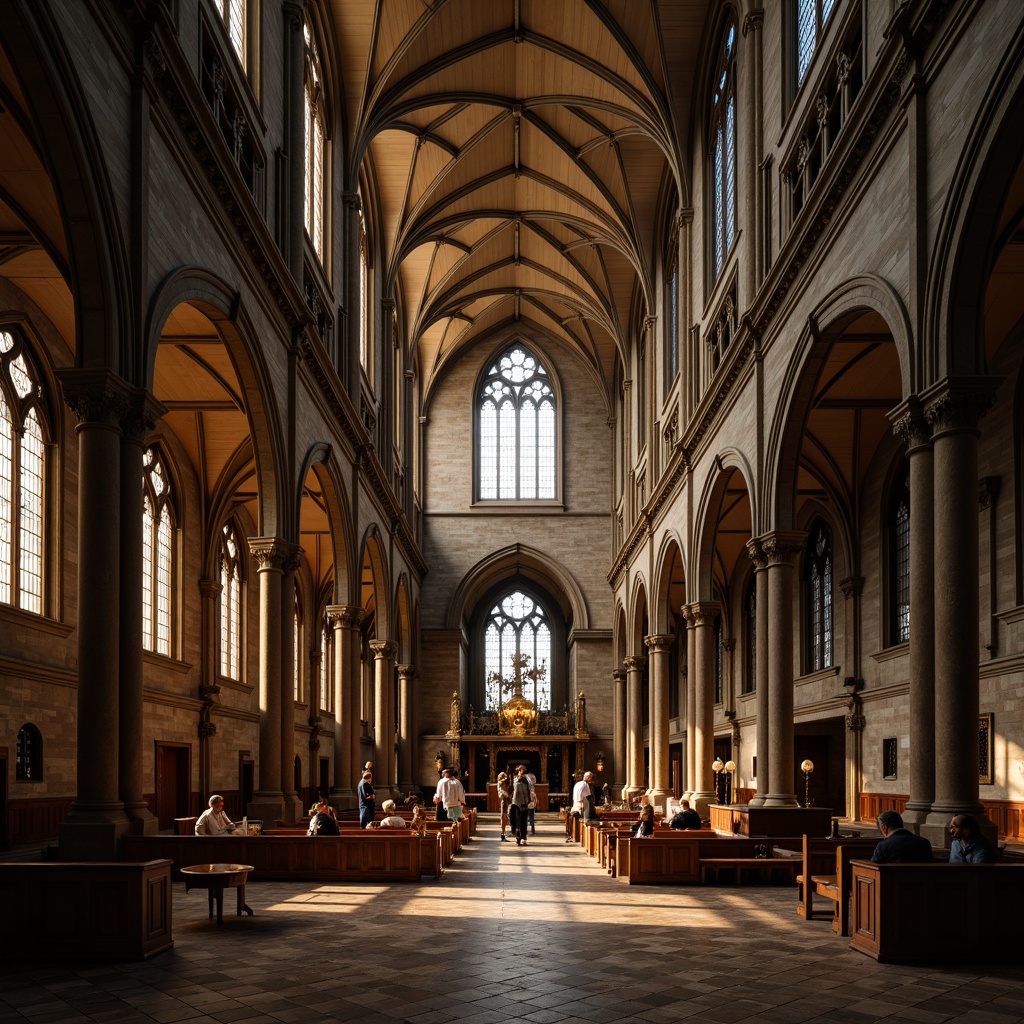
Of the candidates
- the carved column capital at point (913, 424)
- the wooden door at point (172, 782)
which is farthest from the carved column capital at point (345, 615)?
the carved column capital at point (913, 424)

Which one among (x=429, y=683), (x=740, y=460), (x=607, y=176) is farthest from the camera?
(x=429, y=683)

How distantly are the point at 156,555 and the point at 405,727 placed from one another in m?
18.3

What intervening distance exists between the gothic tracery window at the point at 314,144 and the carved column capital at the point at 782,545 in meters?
11.0

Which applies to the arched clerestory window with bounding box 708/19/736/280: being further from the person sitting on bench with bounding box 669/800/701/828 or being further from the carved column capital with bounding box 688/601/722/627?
the person sitting on bench with bounding box 669/800/701/828

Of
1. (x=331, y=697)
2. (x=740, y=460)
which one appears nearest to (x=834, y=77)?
(x=740, y=460)

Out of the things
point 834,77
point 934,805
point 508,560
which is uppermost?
point 834,77

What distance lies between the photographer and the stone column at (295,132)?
21641 mm

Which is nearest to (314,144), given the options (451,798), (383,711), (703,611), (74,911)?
(703,611)

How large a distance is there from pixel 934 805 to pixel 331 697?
1378 inches

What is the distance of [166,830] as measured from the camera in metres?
26.3

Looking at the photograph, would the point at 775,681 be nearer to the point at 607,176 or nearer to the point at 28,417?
the point at 28,417

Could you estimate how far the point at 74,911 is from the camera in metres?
10.3

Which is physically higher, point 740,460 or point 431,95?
point 431,95

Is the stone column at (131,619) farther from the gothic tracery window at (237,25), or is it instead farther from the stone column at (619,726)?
the stone column at (619,726)
